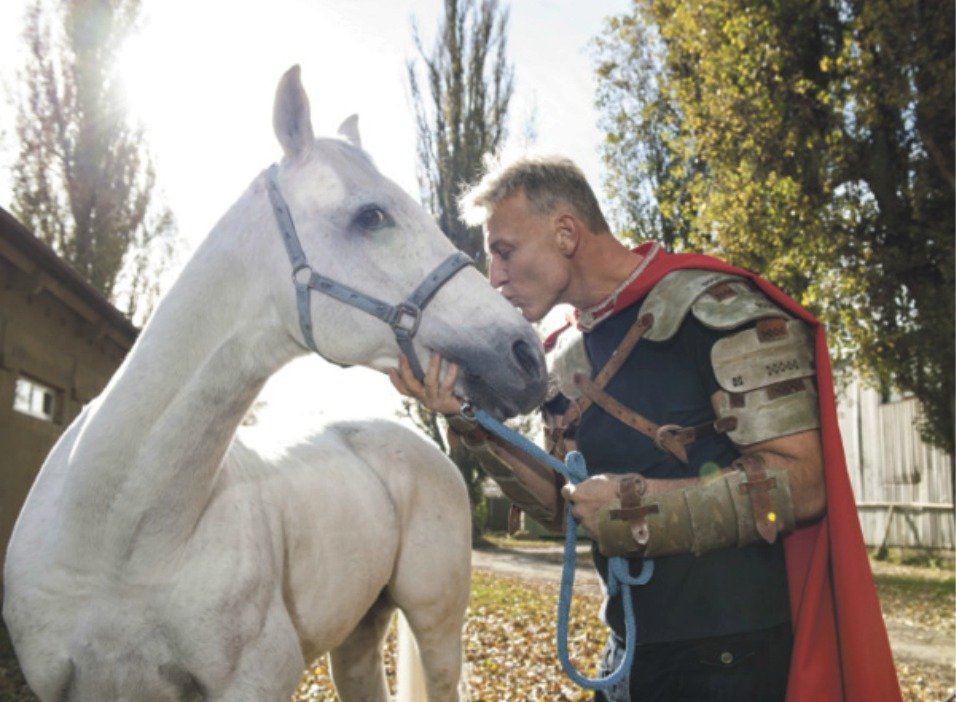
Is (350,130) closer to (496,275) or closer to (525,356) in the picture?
(496,275)

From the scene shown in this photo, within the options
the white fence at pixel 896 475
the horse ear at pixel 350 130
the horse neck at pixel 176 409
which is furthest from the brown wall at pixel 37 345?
the white fence at pixel 896 475

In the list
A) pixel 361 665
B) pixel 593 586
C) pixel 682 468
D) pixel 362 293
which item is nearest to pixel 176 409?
pixel 362 293

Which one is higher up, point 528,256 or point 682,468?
point 528,256

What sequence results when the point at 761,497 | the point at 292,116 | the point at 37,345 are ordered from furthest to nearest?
the point at 37,345, the point at 292,116, the point at 761,497

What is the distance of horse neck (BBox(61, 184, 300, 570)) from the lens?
2.27 metres

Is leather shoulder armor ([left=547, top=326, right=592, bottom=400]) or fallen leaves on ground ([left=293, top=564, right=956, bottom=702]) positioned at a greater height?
leather shoulder armor ([left=547, top=326, right=592, bottom=400])

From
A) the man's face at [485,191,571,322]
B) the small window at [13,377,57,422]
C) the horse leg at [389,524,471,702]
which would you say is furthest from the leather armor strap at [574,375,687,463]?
the small window at [13,377,57,422]

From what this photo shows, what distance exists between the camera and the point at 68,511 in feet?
7.61

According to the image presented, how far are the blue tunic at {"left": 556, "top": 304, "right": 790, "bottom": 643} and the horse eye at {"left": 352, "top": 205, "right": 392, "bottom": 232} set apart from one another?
2.33 feet

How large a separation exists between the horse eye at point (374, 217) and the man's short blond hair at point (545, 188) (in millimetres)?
305

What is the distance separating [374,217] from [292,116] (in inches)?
15.3

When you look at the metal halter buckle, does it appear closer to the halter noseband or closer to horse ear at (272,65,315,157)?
the halter noseband

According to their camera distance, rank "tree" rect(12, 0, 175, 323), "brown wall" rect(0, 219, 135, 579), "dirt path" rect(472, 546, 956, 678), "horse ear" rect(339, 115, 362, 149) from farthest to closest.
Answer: "tree" rect(12, 0, 175, 323) → "dirt path" rect(472, 546, 956, 678) → "brown wall" rect(0, 219, 135, 579) → "horse ear" rect(339, 115, 362, 149)

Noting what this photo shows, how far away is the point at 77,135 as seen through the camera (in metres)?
18.6
